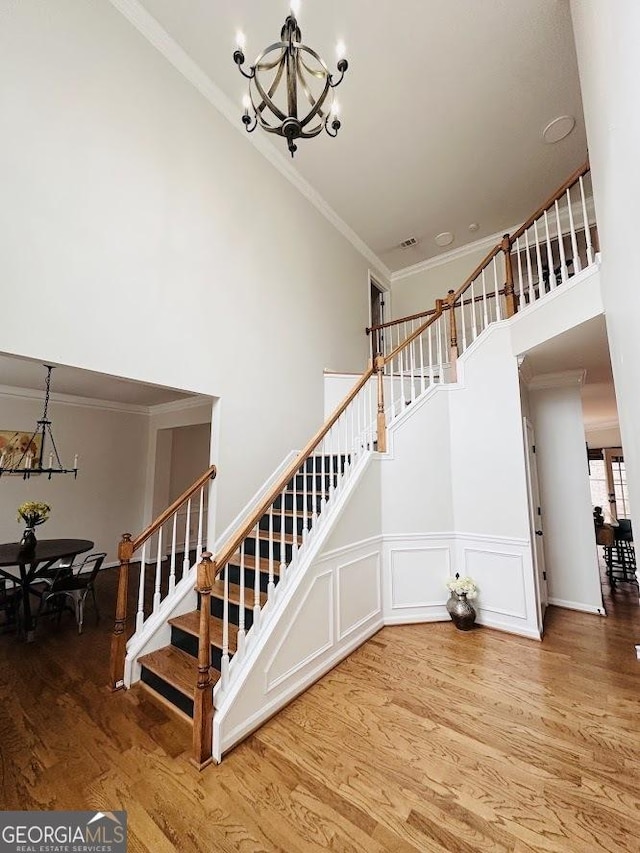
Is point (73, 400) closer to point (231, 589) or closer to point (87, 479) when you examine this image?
point (87, 479)

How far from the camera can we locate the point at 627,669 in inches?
114

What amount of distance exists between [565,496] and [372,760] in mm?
3734

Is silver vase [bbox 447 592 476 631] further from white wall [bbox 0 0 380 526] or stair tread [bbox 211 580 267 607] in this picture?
white wall [bbox 0 0 380 526]

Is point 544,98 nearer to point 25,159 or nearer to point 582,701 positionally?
point 25,159

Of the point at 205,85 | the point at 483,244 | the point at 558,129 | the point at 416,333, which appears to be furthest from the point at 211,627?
the point at 483,244

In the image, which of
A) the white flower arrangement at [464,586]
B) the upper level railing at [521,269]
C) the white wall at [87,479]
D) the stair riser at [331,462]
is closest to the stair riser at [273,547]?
the stair riser at [331,462]

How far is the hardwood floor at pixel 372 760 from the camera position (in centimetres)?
162

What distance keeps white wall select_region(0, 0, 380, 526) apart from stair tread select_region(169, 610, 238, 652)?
949 millimetres

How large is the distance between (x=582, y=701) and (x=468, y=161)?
6.05 meters

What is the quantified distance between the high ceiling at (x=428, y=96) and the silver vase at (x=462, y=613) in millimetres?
5508

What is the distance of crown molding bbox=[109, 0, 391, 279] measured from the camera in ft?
10.5

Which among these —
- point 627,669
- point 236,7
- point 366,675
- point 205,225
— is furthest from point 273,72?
point 627,669

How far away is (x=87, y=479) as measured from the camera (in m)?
5.98

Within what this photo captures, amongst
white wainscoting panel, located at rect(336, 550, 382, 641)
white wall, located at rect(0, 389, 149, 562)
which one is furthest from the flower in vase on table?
white wainscoting panel, located at rect(336, 550, 382, 641)
